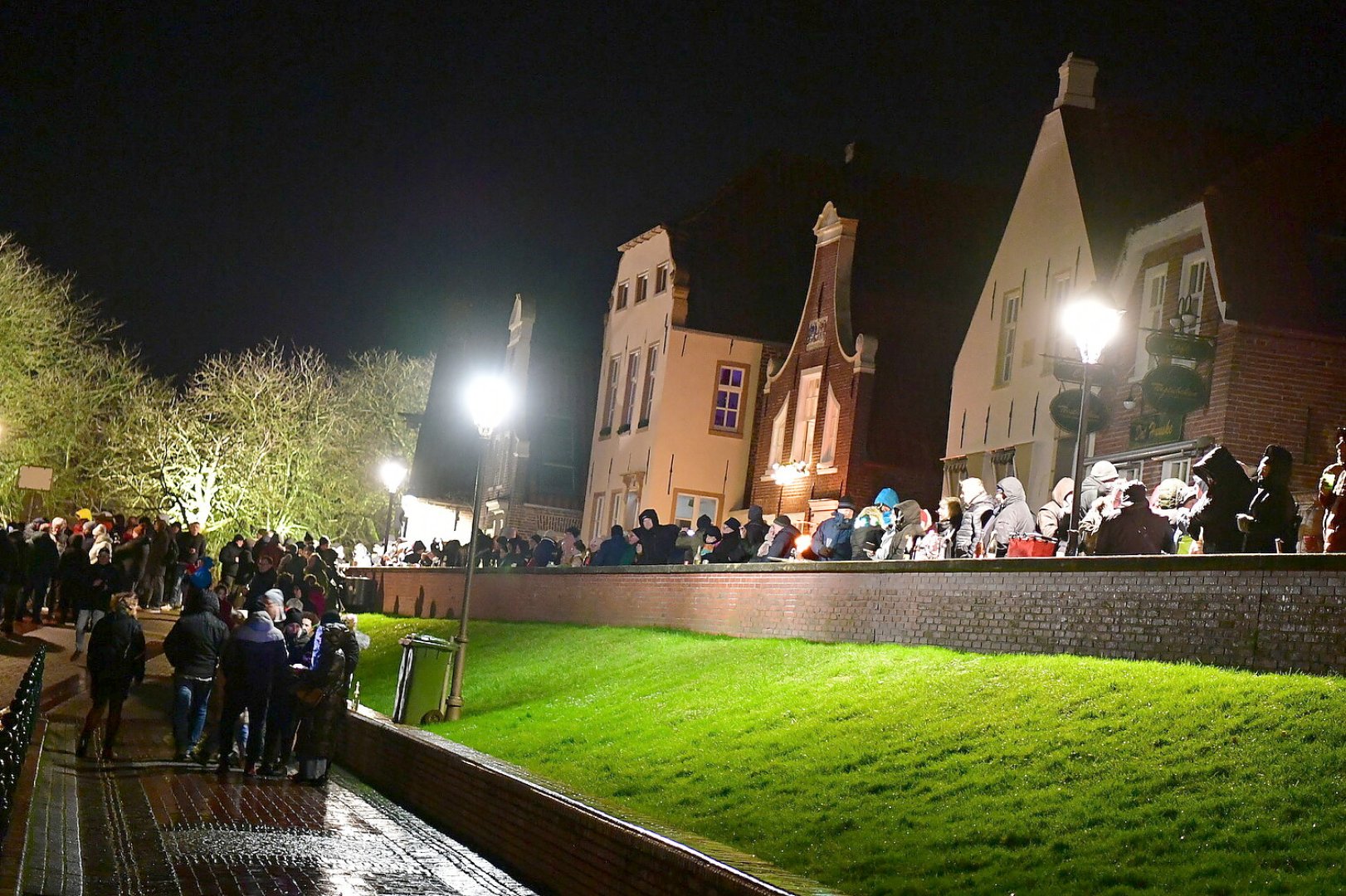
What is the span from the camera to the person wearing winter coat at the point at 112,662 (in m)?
17.8

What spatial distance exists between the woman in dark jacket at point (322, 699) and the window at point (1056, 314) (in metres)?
14.6

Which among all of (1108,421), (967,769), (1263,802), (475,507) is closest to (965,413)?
(1108,421)

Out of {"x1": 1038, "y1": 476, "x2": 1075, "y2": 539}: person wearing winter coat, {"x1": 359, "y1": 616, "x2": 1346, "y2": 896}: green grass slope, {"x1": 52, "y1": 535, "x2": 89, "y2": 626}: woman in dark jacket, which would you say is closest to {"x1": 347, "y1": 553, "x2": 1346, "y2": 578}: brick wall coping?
{"x1": 359, "y1": 616, "x2": 1346, "y2": 896}: green grass slope

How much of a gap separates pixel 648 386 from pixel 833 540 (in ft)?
71.6

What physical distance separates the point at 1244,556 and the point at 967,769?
2.67m

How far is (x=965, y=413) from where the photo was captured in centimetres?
3152

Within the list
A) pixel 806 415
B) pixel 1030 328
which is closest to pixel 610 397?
pixel 806 415

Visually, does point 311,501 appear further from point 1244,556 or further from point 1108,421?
point 1244,556

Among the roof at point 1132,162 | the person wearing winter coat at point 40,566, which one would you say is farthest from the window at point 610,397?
the roof at point 1132,162

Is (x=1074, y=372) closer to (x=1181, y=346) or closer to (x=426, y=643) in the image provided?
(x=1181, y=346)

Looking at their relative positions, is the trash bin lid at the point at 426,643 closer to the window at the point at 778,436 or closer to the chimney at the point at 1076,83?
the chimney at the point at 1076,83

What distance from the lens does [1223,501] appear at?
14.6 meters

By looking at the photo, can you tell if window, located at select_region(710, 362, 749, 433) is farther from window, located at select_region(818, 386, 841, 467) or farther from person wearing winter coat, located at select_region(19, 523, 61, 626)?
person wearing winter coat, located at select_region(19, 523, 61, 626)

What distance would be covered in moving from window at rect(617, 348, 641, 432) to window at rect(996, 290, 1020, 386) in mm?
15486
